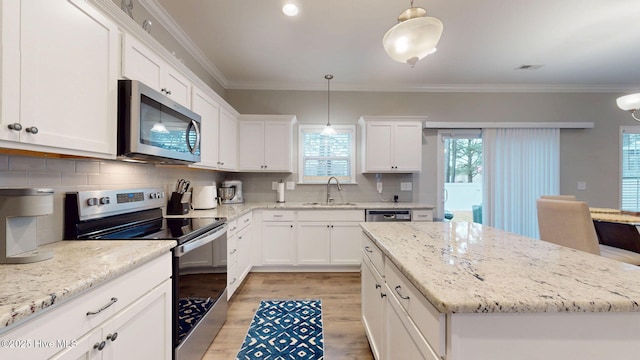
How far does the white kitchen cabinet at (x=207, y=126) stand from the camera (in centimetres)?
239

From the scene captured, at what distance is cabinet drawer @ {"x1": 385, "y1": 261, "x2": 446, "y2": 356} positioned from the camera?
743mm

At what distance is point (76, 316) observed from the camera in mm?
803

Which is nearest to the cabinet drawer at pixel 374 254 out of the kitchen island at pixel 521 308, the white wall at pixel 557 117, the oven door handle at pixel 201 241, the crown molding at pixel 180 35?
the kitchen island at pixel 521 308

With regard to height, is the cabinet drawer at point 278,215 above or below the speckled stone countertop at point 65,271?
below

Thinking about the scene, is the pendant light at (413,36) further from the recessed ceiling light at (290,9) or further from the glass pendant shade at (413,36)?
the recessed ceiling light at (290,9)

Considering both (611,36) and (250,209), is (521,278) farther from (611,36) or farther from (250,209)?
(611,36)

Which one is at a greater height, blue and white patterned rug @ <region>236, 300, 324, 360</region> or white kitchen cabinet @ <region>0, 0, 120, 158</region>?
white kitchen cabinet @ <region>0, 0, 120, 158</region>

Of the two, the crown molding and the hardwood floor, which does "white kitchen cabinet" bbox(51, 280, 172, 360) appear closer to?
the hardwood floor

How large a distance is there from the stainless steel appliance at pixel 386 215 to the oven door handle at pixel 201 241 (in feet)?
6.22

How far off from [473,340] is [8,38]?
72.6 inches

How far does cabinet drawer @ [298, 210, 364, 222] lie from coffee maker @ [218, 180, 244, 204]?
978 mm

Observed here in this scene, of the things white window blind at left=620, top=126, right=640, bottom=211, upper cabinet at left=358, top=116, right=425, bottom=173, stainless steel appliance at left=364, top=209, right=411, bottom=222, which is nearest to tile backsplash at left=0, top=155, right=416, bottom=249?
stainless steel appliance at left=364, top=209, right=411, bottom=222

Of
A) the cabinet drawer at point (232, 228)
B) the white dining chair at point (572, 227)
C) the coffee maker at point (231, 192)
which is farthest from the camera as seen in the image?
the coffee maker at point (231, 192)

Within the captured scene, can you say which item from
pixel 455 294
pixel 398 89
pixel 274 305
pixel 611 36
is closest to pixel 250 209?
pixel 274 305
